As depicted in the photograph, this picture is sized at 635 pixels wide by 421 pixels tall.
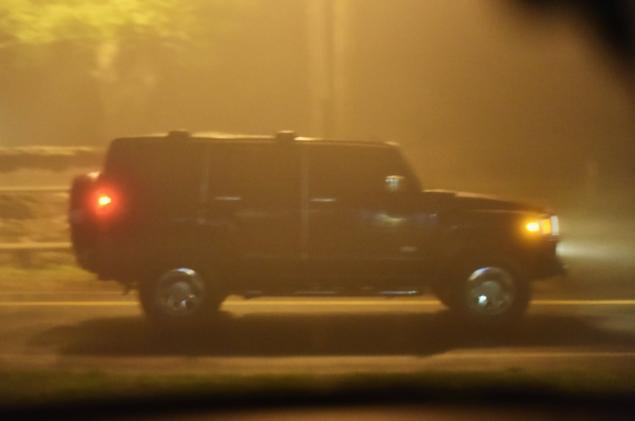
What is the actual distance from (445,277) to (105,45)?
12.3 meters

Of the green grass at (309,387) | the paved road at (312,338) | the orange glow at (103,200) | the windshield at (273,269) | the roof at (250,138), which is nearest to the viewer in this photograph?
the green grass at (309,387)

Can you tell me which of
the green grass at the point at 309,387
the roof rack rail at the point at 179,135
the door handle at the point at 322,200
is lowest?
the green grass at the point at 309,387

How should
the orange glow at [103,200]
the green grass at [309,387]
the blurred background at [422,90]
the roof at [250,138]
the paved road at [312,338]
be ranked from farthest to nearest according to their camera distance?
the blurred background at [422,90]
the roof at [250,138]
the orange glow at [103,200]
the paved road at [312,338]
the green grass at [309,387]

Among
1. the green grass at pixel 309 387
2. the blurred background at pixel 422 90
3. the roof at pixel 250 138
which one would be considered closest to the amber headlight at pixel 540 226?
the roof at pixel 250 138

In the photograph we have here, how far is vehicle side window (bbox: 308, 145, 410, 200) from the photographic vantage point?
11.7 metres

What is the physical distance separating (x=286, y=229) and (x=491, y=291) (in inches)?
84.3

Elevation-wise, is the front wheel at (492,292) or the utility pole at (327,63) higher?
the utility pole at (327,63)

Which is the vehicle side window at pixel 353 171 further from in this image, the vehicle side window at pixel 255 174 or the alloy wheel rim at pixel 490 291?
the alloy wheel rim at pixel 490 291

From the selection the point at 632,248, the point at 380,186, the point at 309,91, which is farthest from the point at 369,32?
the point at 380,186

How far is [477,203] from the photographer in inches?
464

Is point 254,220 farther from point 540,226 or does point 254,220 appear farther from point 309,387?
point 309,387

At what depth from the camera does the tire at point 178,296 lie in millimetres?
11570

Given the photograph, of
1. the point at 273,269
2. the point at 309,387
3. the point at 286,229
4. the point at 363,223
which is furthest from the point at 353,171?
the point at 309,387

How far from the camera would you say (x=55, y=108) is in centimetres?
3114
